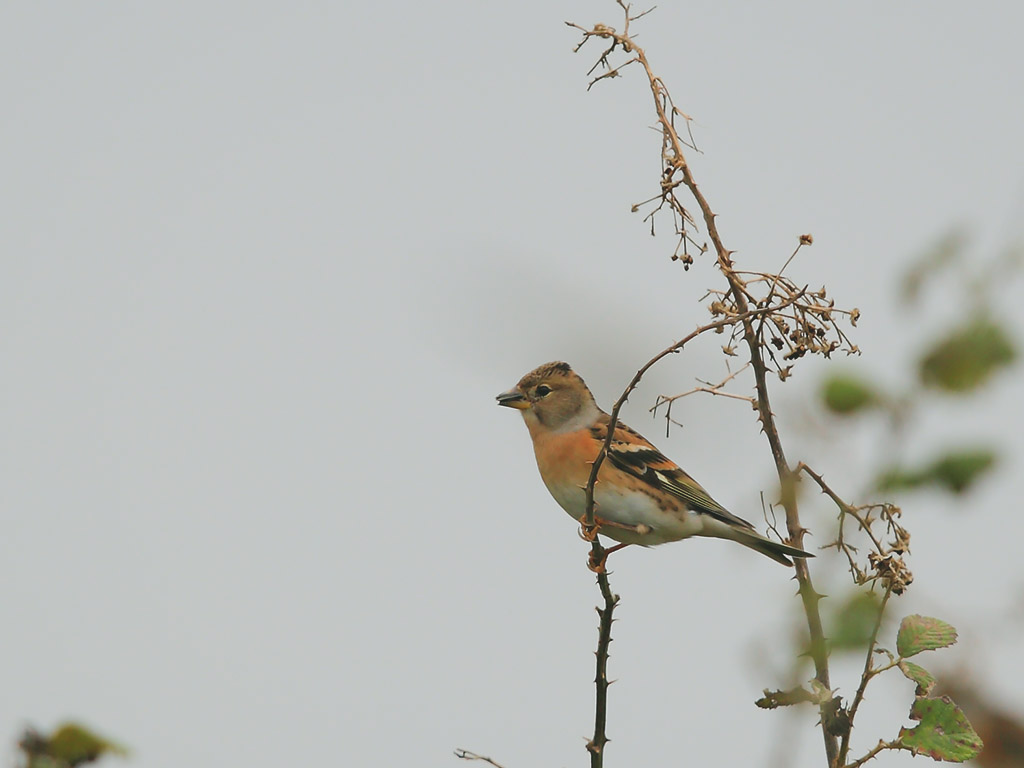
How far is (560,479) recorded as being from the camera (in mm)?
6148

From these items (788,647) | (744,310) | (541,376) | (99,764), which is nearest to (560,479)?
(541,376)

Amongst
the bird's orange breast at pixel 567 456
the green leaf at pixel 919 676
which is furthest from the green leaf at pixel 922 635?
the bird's orange breast at pixel 567 456

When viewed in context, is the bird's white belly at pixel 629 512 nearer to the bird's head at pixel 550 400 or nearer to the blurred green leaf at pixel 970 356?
the bird's head at pixel 550 400

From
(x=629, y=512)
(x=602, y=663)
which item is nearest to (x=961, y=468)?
(x=602, y=663)

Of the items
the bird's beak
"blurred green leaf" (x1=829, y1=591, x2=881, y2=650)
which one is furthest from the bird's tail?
"blurred green leaf" (x1=829, y1=591, x2=881, y2=650)

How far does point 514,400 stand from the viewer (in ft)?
22.1

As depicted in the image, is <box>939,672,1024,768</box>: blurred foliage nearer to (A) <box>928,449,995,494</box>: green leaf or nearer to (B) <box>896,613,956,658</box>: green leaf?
(B) <box>896,613,956,658</box>: green leaf

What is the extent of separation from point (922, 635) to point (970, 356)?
1.22 metres

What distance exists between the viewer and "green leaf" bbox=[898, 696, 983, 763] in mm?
2295

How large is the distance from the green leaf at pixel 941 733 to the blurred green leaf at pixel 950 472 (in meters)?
1.15

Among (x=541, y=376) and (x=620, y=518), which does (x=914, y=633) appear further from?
(x=541, y=376)

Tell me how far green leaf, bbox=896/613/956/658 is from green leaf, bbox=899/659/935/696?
0.08ft

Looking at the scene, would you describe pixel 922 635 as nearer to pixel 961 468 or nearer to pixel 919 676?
pixel 919 676

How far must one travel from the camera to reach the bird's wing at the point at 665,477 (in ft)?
20.3
